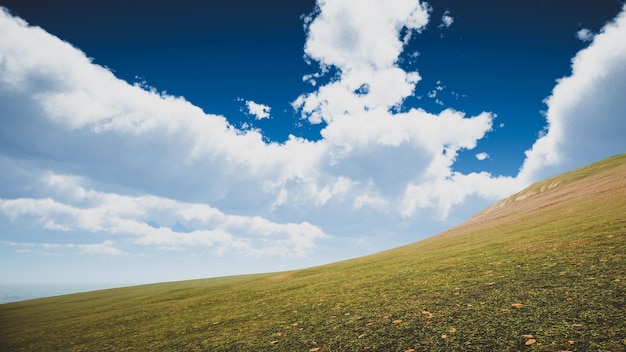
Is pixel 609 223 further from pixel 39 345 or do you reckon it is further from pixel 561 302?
pixel 39 345

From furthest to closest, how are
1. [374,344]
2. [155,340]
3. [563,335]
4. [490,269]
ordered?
1. [490,269]
2. [155,340]
3. [374,344]
4. [563,335]

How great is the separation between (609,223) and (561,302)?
63.8ft

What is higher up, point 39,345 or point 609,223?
point 609,223

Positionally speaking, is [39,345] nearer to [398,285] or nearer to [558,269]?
[398,285]

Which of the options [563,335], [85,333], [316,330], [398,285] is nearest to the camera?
[563,335]

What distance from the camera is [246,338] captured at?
12047 millimetres

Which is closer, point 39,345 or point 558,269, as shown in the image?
point 558,269

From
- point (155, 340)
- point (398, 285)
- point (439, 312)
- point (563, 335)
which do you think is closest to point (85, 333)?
point (155, 340)

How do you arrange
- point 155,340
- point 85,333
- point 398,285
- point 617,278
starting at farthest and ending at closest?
point 85,333
point 398,285
point 155,340
point 617,278

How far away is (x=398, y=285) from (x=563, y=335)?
11.0 m

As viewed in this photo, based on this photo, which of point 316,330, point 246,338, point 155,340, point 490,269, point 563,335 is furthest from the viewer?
point 490,269

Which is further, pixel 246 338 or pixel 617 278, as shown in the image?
pixel 246 338

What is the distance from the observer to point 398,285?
17.5 meters

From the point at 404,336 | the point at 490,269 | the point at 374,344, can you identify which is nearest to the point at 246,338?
the point at 374,344
